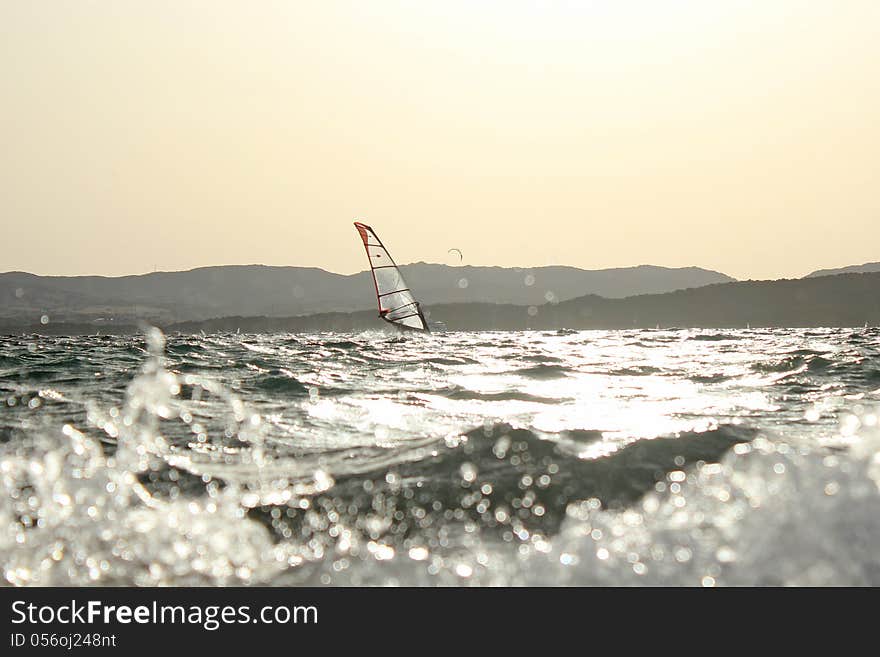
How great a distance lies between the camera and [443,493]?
20.4 feet

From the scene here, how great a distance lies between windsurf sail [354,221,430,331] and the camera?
210 feet

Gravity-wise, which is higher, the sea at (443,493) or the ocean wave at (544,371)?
the sea at (443,493)

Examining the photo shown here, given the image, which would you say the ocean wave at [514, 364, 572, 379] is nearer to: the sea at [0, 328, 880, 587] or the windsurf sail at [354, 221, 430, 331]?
the sea at [0, 328, 880, 587]

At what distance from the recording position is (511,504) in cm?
585

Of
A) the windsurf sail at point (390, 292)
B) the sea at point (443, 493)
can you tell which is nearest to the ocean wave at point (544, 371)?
the sea at point (443, 493)

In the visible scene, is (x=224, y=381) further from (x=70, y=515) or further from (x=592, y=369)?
(x=70, y=515)

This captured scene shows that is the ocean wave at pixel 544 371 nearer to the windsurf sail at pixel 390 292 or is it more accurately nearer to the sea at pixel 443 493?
the sea at pixel 443 493

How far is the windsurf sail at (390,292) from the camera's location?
64125mm

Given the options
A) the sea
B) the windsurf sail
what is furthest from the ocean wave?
the windsurf sail

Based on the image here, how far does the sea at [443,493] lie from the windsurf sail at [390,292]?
171 feet

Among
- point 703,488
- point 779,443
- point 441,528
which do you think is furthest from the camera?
point 779,443

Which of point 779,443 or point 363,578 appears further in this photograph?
point 779,443
